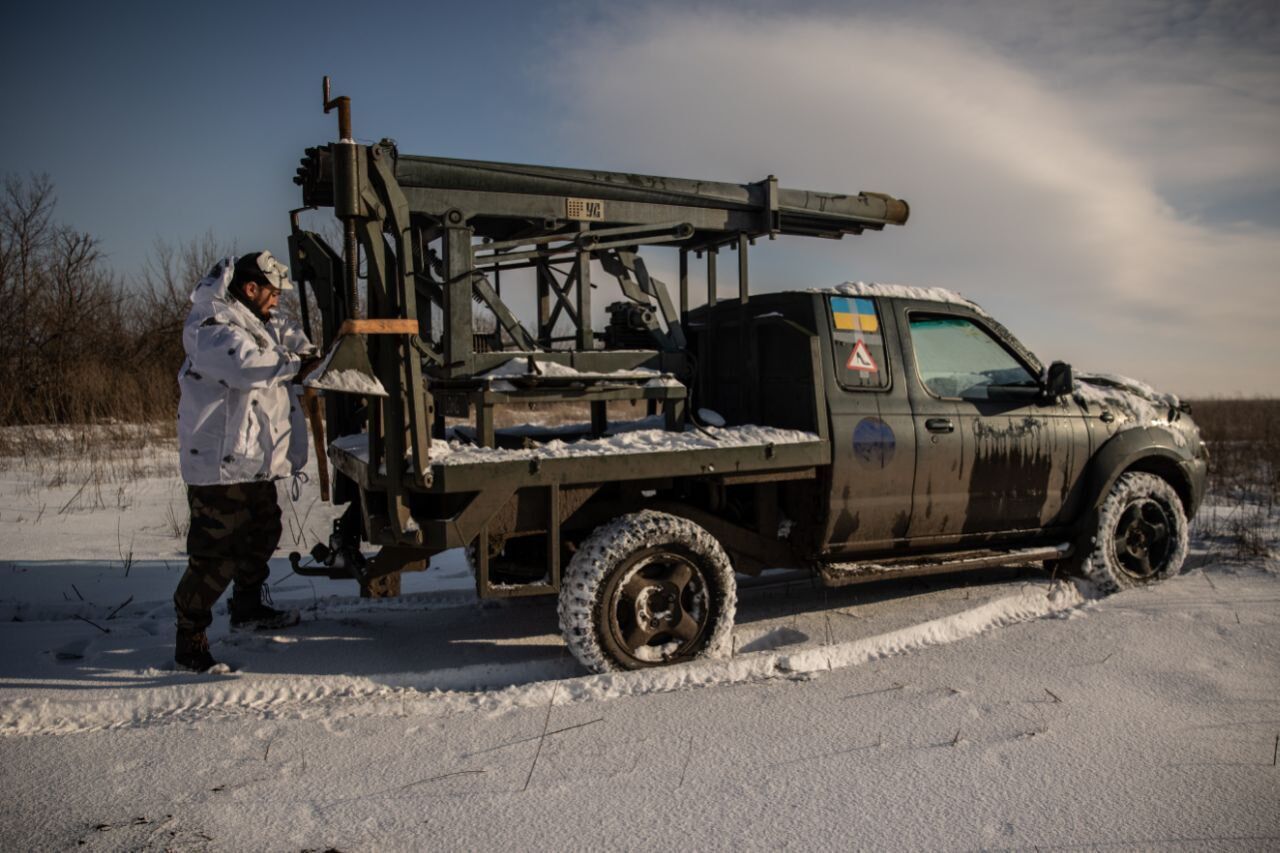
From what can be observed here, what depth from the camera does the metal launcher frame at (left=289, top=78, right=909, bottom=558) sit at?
3.47m

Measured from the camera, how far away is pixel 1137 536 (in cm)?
516

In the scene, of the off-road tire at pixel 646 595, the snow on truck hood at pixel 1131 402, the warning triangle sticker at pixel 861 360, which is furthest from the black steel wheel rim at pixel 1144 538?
the off-road tire at pixel 646 595

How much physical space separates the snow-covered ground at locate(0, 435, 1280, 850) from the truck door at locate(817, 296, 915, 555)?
54cm

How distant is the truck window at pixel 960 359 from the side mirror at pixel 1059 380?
108mm

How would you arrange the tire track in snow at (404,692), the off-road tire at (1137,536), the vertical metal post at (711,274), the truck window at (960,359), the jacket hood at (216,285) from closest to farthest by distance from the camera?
1. the tire track in snow at (404,692)
2. the jacket hood at (216,285)
3. the truck window at (960,359)
4. the off-road tire at (1137,536)
5. the vertical metal post at (711,274)

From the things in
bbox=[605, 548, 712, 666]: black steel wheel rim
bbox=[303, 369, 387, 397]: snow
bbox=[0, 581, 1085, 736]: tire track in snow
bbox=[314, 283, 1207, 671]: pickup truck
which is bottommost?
bbox=[0, 581, 1085, 736]: tire track in snow

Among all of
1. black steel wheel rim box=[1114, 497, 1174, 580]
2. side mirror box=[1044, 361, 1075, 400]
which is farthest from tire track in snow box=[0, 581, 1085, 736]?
black steel wheel rim box=[1114, 497, 1174, 580]

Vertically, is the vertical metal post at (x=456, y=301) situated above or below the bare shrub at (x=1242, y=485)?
above

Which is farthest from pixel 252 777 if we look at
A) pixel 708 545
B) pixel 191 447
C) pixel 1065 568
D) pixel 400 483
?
pixel 1065 568

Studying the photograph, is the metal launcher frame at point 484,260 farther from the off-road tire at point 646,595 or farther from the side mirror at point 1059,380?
the side mirror at point 1059,380

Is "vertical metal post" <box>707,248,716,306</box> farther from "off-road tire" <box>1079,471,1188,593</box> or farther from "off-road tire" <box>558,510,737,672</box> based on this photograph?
"off-road tire" <box>1079,471,1188,593</box>

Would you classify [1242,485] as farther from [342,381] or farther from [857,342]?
Result: [342,381]

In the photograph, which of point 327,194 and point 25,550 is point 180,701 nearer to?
point 327,194

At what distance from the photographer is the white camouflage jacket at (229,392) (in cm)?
382
